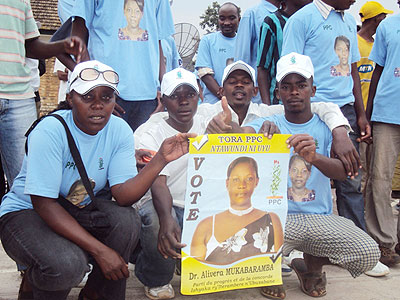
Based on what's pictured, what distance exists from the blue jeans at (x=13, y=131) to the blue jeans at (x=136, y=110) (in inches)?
26.8

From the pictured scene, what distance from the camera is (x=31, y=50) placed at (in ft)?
10.4

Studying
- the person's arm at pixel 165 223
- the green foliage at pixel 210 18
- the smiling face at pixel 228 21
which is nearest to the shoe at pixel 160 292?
the person's arm at pixel 165 223

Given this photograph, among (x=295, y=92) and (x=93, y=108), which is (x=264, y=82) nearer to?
(x=295, y=92)

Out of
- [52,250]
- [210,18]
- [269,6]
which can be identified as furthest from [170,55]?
[210,18]

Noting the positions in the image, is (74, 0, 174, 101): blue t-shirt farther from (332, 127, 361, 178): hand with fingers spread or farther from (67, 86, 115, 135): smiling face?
(332, 127, 361, 178): hand with fingers spread

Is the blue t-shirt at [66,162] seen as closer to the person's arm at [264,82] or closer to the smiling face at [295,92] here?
the smiling face at [295,92]

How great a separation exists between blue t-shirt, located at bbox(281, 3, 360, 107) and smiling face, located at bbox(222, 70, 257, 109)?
0.50 meters

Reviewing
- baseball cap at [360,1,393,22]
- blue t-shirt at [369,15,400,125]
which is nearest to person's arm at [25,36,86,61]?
blue t-shirt at [369,15,400,125]

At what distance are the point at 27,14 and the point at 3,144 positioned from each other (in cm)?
88

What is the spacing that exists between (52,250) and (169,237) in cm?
67

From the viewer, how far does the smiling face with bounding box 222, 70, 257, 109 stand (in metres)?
3.36

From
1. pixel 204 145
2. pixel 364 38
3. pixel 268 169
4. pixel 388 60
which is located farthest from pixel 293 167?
pixel 364 38

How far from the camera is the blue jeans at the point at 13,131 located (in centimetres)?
291

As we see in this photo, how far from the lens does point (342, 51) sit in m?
3.72
